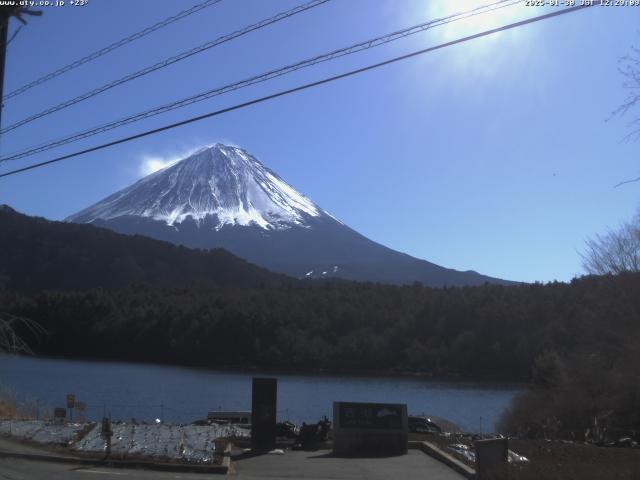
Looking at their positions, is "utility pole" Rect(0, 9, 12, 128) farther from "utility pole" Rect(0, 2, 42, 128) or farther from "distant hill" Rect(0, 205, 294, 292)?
"distant hill" Rect(0, 205, 294, 292)

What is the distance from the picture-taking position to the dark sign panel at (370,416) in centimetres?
1925

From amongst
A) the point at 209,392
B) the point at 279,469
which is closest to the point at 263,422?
the point at 279,469

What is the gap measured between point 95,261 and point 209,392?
313 ft

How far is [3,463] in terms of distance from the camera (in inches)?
607

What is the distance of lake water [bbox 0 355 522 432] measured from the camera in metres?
45.2

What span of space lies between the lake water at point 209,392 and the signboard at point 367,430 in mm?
19105

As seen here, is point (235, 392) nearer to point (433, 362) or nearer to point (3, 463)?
point (433, 362)

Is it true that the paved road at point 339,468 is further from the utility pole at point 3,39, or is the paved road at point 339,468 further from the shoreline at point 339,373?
the shoreline at point 339,373

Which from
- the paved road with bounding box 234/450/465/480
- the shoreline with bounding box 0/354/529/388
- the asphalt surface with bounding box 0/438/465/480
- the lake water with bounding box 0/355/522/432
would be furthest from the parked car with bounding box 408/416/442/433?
the shoreline with bounding box 0/354/529/388

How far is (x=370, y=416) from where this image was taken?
19312 millimetres

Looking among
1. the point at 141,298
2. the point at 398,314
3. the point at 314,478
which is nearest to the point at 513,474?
the point at 314,478

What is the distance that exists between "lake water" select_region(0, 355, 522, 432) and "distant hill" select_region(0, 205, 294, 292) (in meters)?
58.8

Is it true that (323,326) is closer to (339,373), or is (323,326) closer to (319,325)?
(319,325)

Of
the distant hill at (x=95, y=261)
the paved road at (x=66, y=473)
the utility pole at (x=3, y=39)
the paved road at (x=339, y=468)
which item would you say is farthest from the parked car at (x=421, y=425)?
the distant hill at (x=95, y=261)
